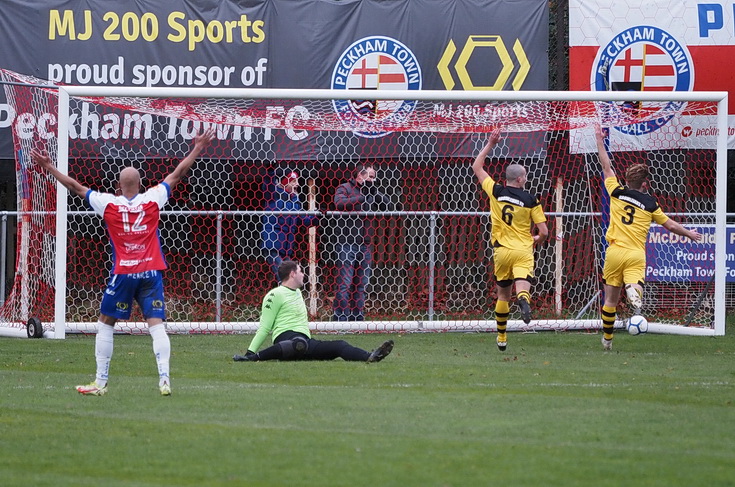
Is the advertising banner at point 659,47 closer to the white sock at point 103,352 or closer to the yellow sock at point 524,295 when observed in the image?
the yellow sock at point 524,295

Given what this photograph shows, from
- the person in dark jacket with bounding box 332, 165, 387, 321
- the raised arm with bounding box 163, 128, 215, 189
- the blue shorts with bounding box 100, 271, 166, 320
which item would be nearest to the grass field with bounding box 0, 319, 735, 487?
the blue shorts with bounding box 100, 271, 166, 320

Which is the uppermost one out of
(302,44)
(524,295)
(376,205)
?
(302,44)

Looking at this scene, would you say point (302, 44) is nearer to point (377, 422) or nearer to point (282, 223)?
point (282, 223)

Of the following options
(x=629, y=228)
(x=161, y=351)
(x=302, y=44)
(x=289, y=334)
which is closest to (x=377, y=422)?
(x=161, y=351)

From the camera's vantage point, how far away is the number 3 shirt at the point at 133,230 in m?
9.27

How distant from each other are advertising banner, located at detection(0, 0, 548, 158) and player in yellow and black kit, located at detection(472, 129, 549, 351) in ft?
16.5

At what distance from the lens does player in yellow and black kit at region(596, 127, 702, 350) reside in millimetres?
13148

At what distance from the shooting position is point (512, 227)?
13.5 meters

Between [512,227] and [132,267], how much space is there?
5.51m

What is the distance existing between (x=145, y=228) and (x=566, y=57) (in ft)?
36.2

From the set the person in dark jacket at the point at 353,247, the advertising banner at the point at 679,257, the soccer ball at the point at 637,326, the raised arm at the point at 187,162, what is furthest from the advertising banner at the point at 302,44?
the raised arm at the point at 187,162

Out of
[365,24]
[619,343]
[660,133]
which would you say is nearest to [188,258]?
[365,24]

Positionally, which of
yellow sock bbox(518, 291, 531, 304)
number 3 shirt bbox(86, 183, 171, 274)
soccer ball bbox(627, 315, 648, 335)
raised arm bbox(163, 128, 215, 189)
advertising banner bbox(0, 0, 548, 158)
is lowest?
soccer ball bbox(627, 315, 648, 335)

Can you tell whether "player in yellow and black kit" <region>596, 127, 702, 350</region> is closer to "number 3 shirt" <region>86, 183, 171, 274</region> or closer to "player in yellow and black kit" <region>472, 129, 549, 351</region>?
"player in yellow and black kit" <region>472, 129, 549, 351</region>
